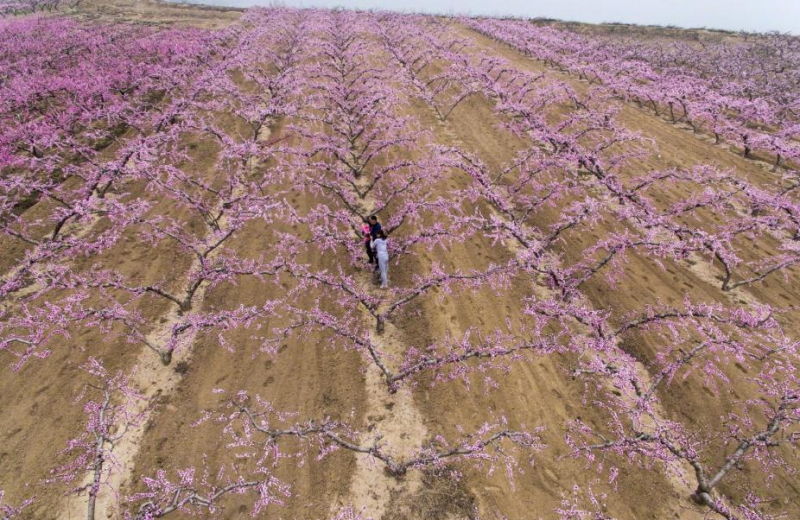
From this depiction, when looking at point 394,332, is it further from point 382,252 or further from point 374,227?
point 374,227

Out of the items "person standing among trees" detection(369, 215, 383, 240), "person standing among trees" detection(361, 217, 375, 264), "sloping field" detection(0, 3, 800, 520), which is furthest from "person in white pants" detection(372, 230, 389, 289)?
"sloping field" detection(0, 3, 800, 520)

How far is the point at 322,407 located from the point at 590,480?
5537 millimetres

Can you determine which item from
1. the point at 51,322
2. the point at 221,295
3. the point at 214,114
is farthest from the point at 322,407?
the point at 214,114

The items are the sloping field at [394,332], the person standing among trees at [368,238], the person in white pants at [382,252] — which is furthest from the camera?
the person standing among trees at [368,238]

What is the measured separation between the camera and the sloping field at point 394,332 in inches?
304

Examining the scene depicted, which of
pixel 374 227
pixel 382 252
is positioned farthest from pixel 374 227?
pixel 382 252

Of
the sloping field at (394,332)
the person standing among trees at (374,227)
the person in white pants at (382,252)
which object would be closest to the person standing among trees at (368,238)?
the person standing among trees at (374,227)

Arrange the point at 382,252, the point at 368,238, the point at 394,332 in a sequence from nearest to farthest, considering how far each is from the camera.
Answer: the point at 394,332
the point at 382,252
the point at 368,238

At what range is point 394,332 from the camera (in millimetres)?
11141

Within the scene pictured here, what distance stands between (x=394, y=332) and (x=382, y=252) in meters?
2.27

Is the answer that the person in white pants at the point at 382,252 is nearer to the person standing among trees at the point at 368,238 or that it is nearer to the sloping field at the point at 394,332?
the person standing among trees at the point at 368,238

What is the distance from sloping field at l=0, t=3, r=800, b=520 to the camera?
7.71 metres

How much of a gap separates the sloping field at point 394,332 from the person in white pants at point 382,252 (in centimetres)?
63

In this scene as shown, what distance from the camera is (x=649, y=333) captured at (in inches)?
438
